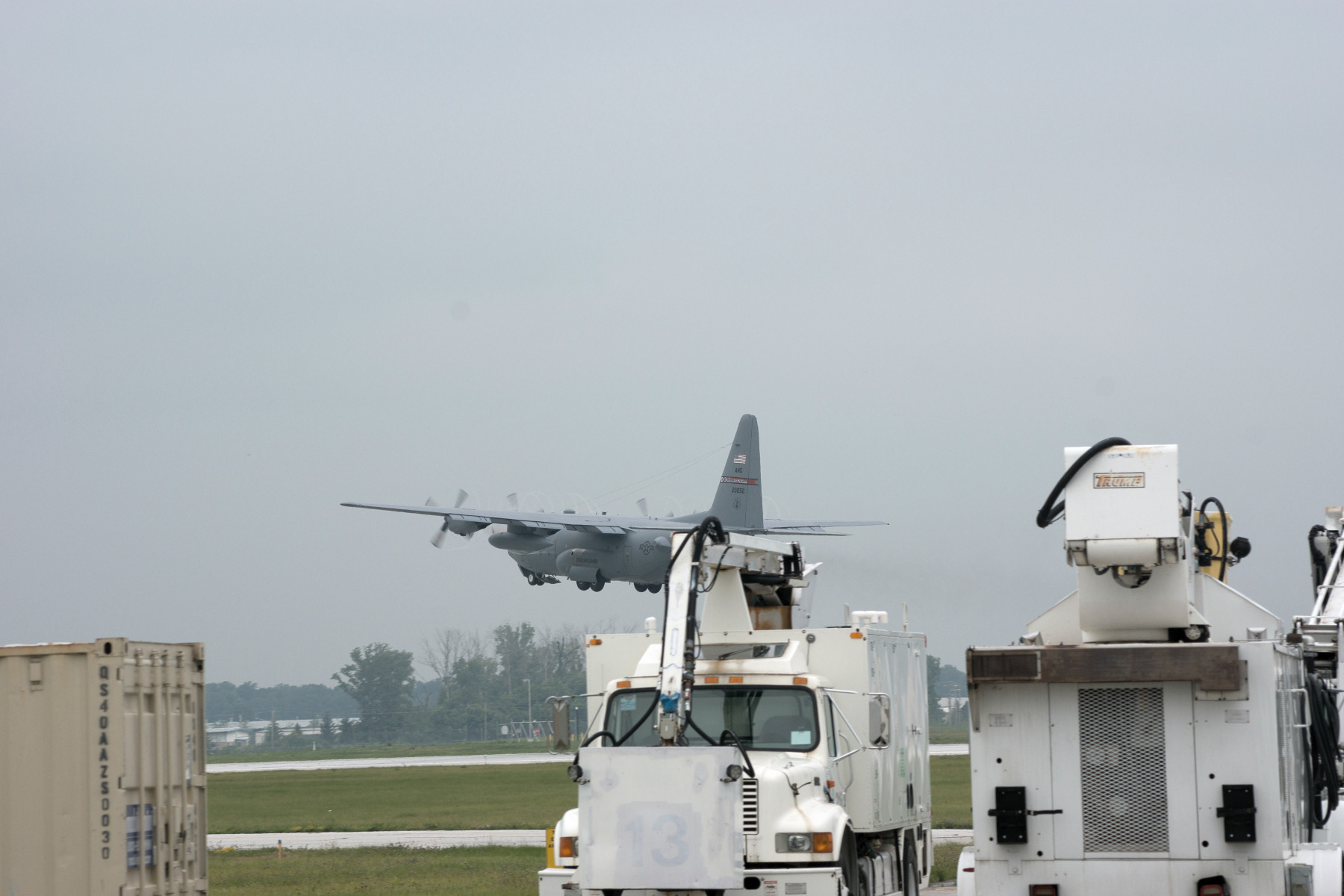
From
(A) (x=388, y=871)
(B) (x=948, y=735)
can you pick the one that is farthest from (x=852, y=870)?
(B) (x=948, y=735)

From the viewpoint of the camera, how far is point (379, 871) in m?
26.4

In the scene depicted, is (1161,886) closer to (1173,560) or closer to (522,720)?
(1173,560)

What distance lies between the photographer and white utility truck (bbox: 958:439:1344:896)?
33.0 ft

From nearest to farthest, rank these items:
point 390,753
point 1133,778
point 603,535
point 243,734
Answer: point 1133,778 → point 603,535 → point 390,753 → point 243,734

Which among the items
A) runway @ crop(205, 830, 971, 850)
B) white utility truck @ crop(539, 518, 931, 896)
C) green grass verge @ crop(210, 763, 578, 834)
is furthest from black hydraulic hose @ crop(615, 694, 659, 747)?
green grass verge @ crop(210, 763, 578, 834)

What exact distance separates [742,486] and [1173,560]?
214 ft

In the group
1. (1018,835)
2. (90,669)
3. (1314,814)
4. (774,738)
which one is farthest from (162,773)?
(1314,814)

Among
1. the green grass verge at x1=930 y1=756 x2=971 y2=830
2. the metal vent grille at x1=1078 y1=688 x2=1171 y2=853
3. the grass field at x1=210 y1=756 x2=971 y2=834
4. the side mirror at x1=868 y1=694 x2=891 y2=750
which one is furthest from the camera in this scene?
the grass field at x1=210 y1=756 x2=971 y2=834

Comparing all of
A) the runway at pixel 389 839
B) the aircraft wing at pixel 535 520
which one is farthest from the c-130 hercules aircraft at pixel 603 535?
the runway at pixel 389 839

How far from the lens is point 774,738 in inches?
518

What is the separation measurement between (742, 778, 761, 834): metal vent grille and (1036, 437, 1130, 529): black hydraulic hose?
3.08m

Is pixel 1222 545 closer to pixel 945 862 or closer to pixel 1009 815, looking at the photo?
pixel 1009 815

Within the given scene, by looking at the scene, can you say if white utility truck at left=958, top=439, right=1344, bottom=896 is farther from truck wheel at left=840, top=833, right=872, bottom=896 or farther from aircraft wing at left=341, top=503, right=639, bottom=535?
aircraft wing at left=341, top=503, right=639, bottom=535

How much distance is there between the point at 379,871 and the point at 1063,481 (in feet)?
62.0
